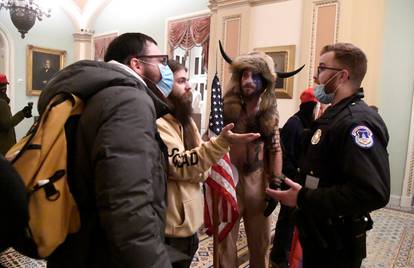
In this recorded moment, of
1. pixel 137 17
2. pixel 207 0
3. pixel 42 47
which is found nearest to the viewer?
pixel 207 0

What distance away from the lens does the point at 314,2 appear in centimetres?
523

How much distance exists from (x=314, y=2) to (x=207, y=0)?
2.72 metres

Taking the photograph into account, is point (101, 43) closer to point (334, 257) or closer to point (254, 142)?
point (254, 142)

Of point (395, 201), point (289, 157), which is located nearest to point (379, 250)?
point (289, 157)

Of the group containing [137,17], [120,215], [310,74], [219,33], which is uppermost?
[137,17]

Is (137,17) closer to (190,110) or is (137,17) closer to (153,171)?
(190,110)

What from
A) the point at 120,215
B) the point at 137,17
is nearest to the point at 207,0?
the point at 137,17

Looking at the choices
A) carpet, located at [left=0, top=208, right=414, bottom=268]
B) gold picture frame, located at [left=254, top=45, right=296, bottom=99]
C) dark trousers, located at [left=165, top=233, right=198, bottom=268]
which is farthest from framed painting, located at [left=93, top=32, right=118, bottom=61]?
dark trousers, located at [left=165, top=233, right=198, bottom=268]

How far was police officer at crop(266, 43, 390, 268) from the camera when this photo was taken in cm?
137

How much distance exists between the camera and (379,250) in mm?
3465

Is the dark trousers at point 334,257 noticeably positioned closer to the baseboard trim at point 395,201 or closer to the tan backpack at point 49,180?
the tan backpack at point 49,180

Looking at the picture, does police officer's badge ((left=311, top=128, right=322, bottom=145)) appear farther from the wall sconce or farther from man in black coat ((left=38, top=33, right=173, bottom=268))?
the wall sconce

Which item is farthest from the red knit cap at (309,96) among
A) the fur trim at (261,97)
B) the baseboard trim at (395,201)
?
the baseboard trim at (395,201)

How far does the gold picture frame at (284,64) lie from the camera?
555 centimetres
